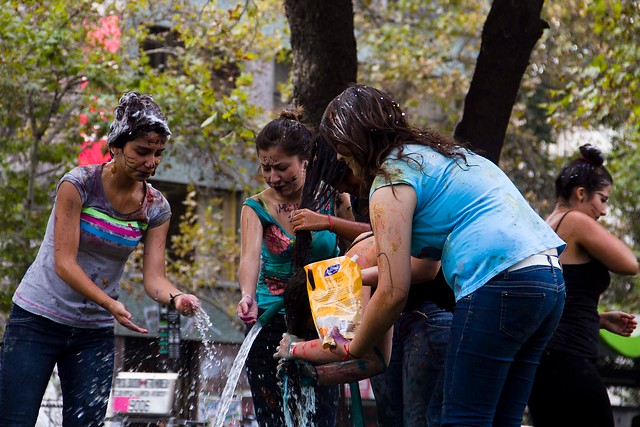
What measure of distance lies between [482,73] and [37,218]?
6.33m

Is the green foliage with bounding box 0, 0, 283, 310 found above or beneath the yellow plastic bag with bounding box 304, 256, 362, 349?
above

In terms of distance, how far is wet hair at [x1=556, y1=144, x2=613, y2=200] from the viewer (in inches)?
218

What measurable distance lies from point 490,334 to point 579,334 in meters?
1.92

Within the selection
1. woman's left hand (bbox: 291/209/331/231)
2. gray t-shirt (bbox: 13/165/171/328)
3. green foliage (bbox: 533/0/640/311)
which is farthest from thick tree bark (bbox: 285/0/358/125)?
green foliage (bbox: 533/0/640/311)

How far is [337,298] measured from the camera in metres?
3.95

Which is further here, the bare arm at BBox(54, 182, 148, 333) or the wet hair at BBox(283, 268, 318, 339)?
the bare arm at BBox(54, 182, 148, 333)

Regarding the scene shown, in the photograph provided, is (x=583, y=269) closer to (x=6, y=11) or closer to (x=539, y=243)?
(x=539, y=243)

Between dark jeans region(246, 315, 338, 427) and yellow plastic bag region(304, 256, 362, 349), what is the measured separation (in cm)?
124

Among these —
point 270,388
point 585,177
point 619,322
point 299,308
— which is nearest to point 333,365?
point 299,308

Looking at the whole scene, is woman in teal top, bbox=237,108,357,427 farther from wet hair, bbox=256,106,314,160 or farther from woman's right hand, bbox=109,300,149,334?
woman's right hand, bbox=109,300,149,334

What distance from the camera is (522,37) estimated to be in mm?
8125

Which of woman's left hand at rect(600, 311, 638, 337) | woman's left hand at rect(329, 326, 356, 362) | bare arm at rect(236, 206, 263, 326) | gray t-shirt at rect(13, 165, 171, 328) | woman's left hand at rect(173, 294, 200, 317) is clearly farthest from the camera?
woman's left hand at rect(600, 311, 638, 337)

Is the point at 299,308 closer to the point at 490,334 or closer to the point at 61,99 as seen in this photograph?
the point at 490,334

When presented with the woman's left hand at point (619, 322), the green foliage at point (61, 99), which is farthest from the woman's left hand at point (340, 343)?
the green foliage at point (61, 99)
